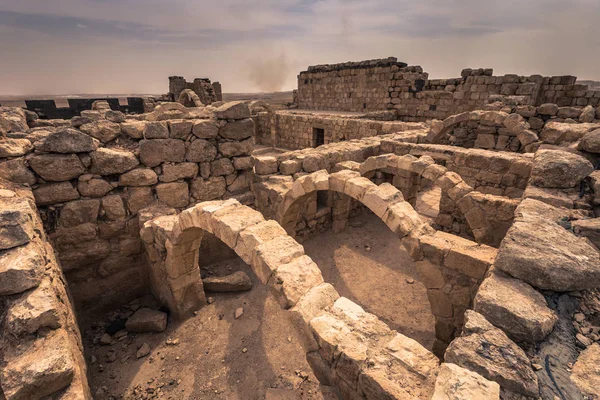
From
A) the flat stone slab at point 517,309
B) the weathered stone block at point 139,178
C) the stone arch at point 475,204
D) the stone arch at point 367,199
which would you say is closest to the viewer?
the flat stone slab at point 517,309

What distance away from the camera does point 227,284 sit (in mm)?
5320

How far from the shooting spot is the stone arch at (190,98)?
15.9 metres

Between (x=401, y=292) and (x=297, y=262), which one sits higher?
(x=297, y=262)

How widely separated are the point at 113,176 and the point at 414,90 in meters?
13.6

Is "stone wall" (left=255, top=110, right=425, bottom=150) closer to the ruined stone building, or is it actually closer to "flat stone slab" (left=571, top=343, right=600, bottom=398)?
the ruined stone building

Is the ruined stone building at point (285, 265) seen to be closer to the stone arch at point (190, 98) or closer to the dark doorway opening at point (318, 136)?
the dark doorway opening at point (318, 136)

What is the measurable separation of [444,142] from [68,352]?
1139 centimetres

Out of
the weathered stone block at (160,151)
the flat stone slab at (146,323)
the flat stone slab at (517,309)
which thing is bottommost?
the flat stone slab at (146,323)

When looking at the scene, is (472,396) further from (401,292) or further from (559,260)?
(401,292)

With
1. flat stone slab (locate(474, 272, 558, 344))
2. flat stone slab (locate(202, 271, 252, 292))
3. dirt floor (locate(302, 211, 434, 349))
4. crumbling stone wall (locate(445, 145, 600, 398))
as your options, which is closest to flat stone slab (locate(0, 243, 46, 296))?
flat stone slab (locate(202, 271, 252, 292))

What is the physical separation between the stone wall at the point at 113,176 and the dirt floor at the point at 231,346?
82cm

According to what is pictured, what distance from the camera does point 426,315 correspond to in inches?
204

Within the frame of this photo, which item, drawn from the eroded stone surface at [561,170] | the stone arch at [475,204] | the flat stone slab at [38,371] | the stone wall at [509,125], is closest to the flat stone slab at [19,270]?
the flat stone slab at [38,371]

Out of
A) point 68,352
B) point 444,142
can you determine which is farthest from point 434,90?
point 68,352
